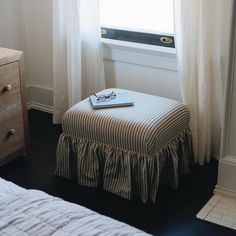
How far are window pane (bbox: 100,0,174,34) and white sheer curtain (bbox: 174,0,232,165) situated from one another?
284mm

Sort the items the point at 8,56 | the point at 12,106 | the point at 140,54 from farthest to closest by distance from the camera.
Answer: the point at 140,54 → the point at 12,106 → the point at 8,56

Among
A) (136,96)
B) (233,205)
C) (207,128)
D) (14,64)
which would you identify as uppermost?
(14,64)

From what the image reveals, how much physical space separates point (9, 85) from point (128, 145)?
75 centimetres

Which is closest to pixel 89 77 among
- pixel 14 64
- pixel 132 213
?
pixel 14 64

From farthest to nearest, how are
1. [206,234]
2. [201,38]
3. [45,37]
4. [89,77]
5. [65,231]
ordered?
[45,37] → [89,77] → [201,38] → [206,234] → [65,231]

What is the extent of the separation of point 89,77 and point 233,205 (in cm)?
128

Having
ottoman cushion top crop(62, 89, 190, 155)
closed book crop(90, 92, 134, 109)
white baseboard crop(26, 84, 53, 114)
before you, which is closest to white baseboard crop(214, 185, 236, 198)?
ottoman cushion top crop(62, 89, 190, 155)

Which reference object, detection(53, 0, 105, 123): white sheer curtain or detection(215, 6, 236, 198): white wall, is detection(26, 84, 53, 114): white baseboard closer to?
detection(53, 0, 105, 123): white sheer curtain

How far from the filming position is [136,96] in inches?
104

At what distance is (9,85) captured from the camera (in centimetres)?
258

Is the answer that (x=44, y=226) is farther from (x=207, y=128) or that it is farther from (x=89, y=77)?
(x=89, y=77)

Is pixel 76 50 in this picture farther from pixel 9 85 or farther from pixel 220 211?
pixel 220 211

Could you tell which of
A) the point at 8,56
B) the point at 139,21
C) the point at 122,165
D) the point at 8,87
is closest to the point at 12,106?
the point at 8,87

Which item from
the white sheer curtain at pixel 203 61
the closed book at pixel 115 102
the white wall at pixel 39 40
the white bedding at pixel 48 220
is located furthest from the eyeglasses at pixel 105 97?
the white bedding at pixel 48 220
